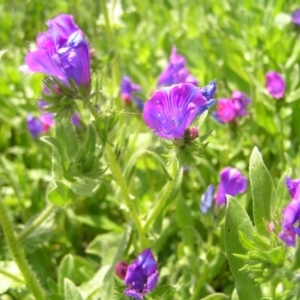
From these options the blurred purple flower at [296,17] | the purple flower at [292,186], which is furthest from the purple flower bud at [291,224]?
the blurred purple flower at [296,17]

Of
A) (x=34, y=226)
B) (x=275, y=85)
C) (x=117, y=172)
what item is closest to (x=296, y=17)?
(x=275, y=85)

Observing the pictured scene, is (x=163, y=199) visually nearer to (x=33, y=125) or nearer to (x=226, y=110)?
(x=226, y=110)

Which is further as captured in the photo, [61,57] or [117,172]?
[117,172]

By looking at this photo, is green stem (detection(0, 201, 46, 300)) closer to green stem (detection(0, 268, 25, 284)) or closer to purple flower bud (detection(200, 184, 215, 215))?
green stem (detection(0, 268, 25, 284))

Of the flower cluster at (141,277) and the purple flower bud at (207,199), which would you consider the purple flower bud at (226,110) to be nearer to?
the purple flower bud at (207,199)

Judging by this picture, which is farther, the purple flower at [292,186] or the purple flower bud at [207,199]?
the purple flower bud at [207,199]

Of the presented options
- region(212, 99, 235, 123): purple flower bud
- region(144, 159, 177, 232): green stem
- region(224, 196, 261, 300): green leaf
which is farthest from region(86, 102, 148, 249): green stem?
region(212, 99, 235, 123): purple flower bud
